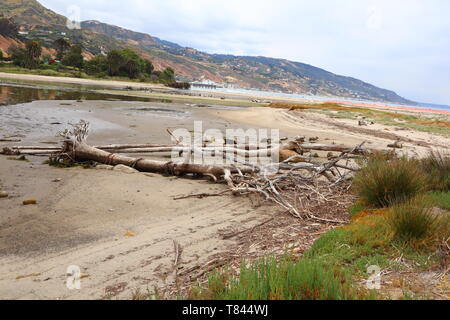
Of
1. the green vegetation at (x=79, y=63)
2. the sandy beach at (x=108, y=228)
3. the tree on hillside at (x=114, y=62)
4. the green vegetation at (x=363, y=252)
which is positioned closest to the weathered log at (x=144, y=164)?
the sandy beach at (x=108, y=228)

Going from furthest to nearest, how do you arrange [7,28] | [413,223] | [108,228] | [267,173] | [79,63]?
[7,28] < [79,63] < [267,173] < [108,228] < [413,223]

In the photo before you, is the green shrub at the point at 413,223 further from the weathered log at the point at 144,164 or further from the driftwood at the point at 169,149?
the driftwood at the point at 169,149

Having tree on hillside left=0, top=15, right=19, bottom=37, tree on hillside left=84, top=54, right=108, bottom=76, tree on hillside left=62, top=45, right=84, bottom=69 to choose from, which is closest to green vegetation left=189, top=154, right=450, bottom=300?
tree on hillside left=84, top=54, right=108, bottom=76

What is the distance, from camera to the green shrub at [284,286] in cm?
242

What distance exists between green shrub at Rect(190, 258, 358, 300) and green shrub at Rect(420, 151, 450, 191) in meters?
4.50

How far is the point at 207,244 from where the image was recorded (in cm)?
441

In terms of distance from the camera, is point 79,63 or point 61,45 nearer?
point 79,63

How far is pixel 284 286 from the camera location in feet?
8.32

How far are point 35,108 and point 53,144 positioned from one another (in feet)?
32.5

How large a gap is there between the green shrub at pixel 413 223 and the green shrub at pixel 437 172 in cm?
277

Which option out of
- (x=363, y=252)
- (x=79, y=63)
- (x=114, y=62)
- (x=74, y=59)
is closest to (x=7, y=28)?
(x=74, y=59)

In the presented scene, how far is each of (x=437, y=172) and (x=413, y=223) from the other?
11.6 feet

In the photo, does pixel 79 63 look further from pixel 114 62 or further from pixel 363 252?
pixel 363 252
